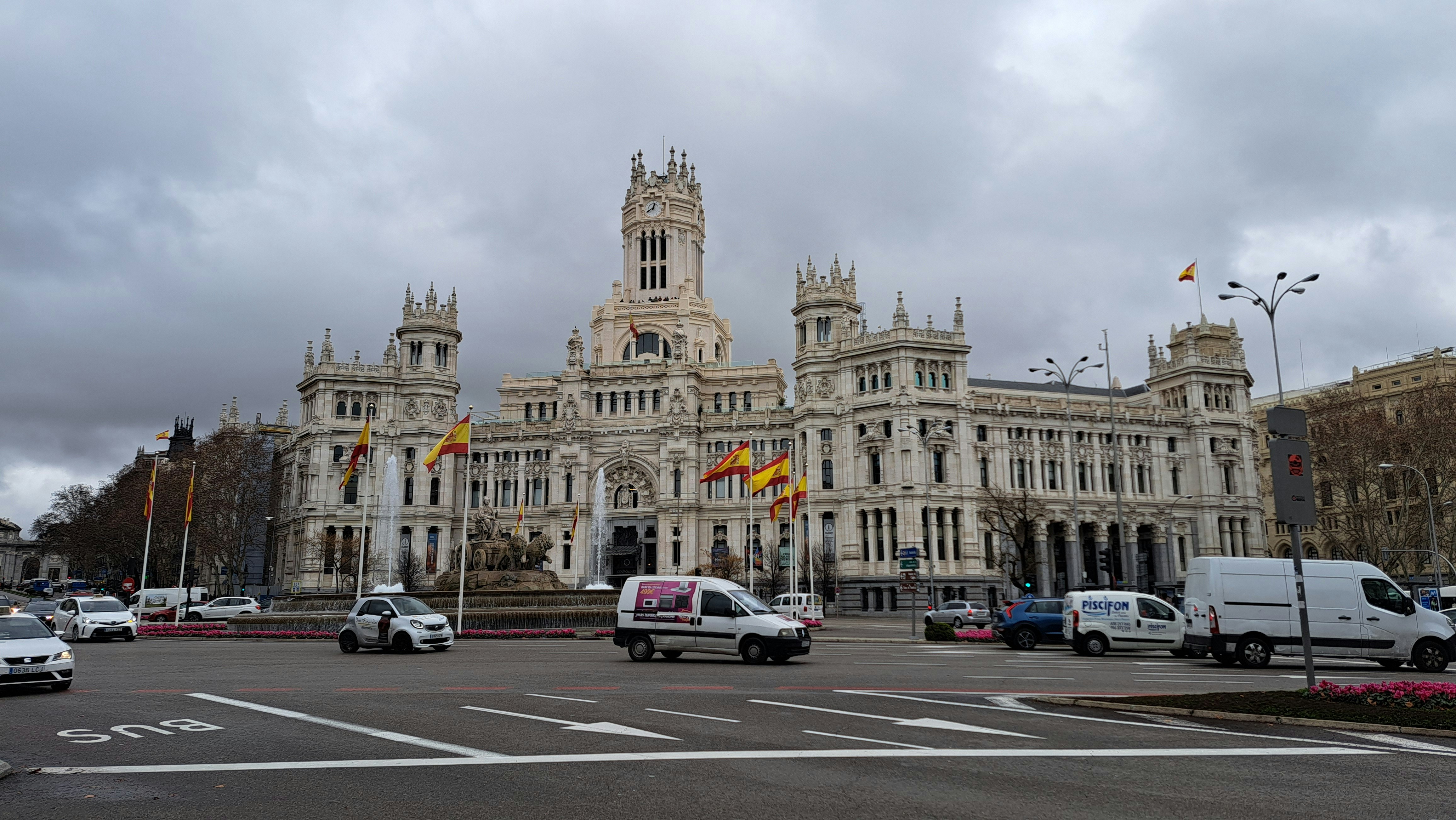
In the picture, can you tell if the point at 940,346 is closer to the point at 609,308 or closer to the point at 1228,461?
the point at 1228,461

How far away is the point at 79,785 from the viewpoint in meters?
9.62

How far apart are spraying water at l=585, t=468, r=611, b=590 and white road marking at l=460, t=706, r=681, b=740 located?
75393mm

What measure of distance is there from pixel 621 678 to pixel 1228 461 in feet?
283

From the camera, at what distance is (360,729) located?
1291 cm

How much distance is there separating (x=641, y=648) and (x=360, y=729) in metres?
13.1

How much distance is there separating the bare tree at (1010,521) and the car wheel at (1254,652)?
151ft

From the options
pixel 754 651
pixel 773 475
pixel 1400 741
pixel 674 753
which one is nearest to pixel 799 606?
pixel 773 475

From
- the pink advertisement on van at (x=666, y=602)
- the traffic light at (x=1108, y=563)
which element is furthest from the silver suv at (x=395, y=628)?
the traffic light at (x=1108, y=563)

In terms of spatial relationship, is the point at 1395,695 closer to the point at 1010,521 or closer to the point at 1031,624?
the point at 1031,624

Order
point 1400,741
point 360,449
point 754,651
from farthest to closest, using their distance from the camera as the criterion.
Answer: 1. point 360,449
2. point 754,651
3. point 1400,741

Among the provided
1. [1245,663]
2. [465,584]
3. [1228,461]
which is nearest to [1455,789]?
[1245,663]

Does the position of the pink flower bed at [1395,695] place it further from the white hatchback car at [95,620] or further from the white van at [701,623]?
the white hatchback car at [95,620]

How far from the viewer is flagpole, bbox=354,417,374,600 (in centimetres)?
4638

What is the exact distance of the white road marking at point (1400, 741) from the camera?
11.6 meters
